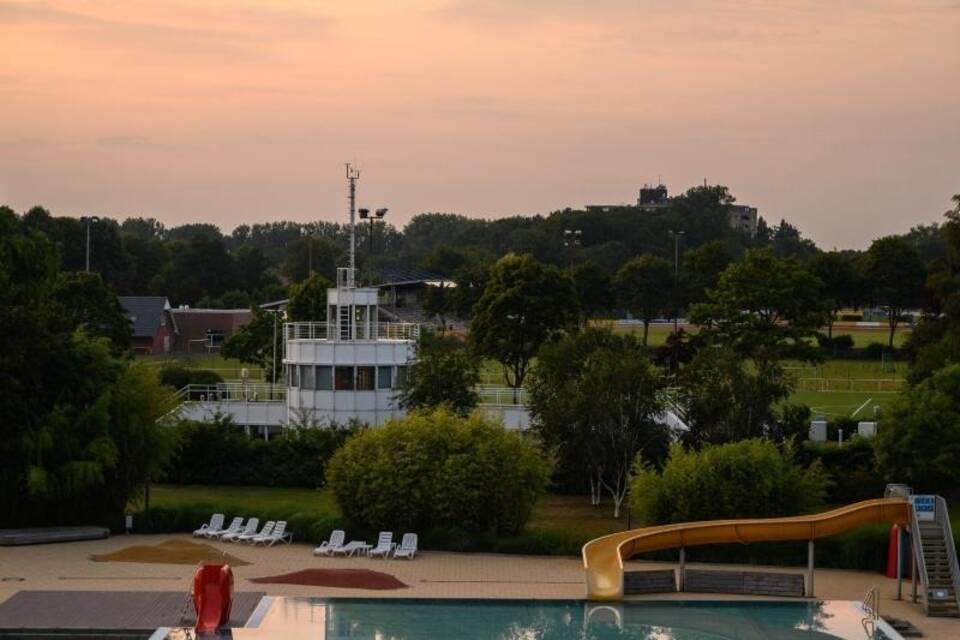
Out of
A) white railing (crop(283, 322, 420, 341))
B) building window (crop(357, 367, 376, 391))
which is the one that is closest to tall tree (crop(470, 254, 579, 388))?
white railing (crop(283, 322, 420, 341))

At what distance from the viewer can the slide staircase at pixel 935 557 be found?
31.7 metres

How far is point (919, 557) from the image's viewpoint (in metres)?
32.5

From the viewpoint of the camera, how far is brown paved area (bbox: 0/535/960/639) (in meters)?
32.9

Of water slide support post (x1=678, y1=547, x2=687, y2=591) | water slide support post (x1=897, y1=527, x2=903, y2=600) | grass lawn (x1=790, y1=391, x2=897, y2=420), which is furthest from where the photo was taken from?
grass lawn (x1=790, y1=391, x2=897, y2=420)

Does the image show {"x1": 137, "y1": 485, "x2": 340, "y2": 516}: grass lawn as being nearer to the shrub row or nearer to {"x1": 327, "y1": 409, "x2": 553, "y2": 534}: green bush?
the shrub row

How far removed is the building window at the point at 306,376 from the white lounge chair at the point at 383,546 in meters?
16.0

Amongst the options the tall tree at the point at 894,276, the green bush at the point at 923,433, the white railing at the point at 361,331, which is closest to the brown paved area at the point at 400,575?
the green bush at the point at 923,433

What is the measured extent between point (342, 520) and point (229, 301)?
3381 inches

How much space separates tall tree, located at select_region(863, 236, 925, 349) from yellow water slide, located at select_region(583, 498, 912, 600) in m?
66.3

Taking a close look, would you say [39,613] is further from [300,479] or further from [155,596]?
[300,479]

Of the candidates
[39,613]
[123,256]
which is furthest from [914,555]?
[123,256]

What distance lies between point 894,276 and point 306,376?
56.2m

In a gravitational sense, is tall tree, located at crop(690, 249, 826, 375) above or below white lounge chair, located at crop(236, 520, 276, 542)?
above

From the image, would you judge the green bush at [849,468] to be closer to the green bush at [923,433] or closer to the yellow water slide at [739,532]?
the green bush at [923,433]
